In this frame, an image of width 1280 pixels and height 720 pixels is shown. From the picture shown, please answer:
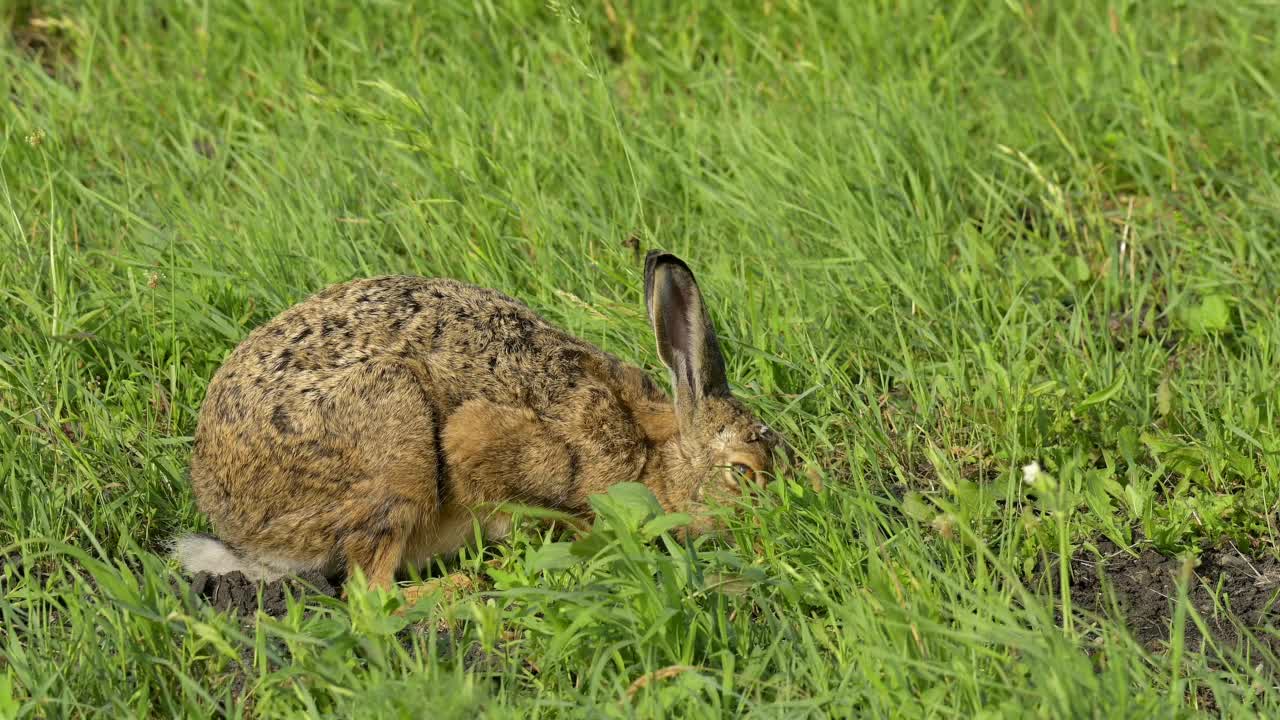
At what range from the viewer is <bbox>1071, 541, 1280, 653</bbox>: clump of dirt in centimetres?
385

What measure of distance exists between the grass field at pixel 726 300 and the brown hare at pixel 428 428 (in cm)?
21

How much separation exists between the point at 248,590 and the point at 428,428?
679mm

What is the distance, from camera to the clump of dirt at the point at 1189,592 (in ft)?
12.6

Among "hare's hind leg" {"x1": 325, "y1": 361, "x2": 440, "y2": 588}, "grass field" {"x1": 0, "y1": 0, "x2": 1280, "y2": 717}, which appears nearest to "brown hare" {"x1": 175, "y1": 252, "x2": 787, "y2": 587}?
"hare's hind leg" {"x1": 325, "y1": 361, "x2": 440, "y2": 588}

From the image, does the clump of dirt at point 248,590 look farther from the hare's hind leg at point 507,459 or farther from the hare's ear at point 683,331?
the hare's ear at point 683,331

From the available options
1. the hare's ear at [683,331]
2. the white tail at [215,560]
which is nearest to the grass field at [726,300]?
the white tail at [215,560]

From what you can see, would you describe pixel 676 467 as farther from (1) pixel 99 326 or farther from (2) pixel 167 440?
(1) pixel 99 326

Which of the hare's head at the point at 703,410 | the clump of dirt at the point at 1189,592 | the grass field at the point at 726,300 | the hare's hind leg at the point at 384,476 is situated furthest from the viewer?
the hare's head at the point at 703,410

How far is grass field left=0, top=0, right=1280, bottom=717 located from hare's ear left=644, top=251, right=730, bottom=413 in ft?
1.18

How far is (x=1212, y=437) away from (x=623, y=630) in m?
1.96

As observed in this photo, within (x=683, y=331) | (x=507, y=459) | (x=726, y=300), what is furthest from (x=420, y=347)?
(x=726, y=300)

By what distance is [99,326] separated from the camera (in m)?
4.89

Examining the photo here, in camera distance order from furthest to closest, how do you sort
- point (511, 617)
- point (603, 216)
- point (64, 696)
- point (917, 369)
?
1. point (603, 216)
2. point (917, 369)
3. point (511, 617)
4. point (64, 696)

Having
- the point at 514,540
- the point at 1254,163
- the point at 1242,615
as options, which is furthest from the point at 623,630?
the point at 1254,163
